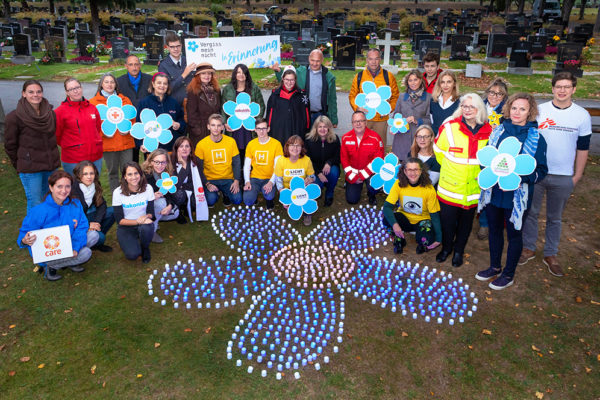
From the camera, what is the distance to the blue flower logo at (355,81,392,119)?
702 centimetres

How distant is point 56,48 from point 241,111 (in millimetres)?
17940

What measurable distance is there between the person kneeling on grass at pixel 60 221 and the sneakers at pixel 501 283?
16.2 ft

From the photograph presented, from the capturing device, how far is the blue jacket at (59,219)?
4980 millimetres

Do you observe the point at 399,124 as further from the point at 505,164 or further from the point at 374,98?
the point at 505,164

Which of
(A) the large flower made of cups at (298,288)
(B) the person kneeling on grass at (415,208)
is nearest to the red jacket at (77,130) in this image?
(A) the large flower made of cups at (298,288)

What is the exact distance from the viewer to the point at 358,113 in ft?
22.2

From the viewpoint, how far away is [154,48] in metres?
19.8

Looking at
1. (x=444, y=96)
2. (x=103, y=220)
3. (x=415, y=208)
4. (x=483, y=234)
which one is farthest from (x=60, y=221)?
(x=483, y=234)

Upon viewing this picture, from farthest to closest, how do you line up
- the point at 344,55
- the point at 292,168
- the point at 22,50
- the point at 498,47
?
the point at 22,50 → the point at 498,47 → the point at 344,55 → the point at 292,168

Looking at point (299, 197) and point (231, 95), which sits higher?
point (231, 95)

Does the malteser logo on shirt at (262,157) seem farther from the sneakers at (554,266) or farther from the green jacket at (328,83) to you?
the sneakers at (554,266)

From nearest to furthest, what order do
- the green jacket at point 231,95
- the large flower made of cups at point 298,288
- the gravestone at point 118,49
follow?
the large flower made of cups at point 298,288 < the green jacket at point 231,95 < the gravestone at point 118,49

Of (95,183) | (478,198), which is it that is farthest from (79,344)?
(478,198)

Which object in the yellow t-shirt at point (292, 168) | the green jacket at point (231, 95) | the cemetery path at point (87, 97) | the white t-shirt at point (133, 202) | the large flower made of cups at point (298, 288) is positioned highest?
the green jacket at point (231, 95)
